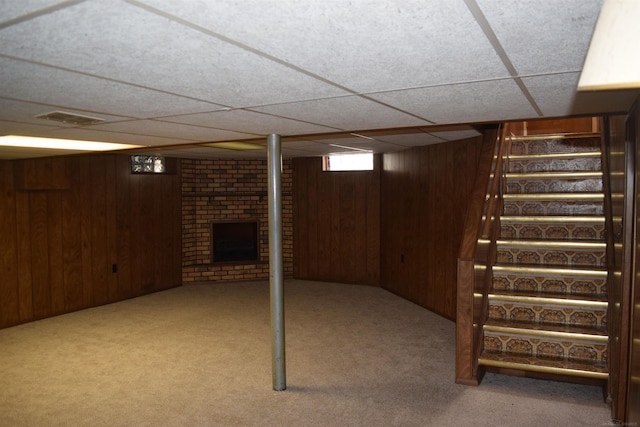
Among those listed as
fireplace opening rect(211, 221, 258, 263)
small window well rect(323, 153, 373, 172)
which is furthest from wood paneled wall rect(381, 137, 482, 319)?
fireplace opening rect(211, 221, 258, 263)

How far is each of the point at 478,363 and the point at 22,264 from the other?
17.5 feet

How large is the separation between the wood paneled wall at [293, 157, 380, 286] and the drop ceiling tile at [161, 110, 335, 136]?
424 cm

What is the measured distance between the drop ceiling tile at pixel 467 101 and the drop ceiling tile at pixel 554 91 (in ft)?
0.21

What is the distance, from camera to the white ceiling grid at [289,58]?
3.78 ft

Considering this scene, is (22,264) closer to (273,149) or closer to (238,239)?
(238,239)

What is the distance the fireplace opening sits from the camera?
26.8ft

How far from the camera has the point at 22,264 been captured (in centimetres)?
561

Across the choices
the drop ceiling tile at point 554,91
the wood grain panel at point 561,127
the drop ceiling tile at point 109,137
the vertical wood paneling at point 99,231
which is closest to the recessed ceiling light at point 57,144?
the drop ceiling tile at point 109,137

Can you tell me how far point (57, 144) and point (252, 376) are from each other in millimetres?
2646

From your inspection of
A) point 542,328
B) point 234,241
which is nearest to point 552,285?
point 542,328

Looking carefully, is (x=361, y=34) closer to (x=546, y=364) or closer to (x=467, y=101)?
(x=467, y=101)

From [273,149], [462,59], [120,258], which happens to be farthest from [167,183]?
[462,59]

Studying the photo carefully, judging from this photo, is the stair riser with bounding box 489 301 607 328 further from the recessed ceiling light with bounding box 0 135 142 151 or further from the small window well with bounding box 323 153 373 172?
the small window well with bounding box 323 153 373 172

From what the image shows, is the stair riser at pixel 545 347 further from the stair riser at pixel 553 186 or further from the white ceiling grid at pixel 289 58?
the white ceiling grid at pixel 289 58
